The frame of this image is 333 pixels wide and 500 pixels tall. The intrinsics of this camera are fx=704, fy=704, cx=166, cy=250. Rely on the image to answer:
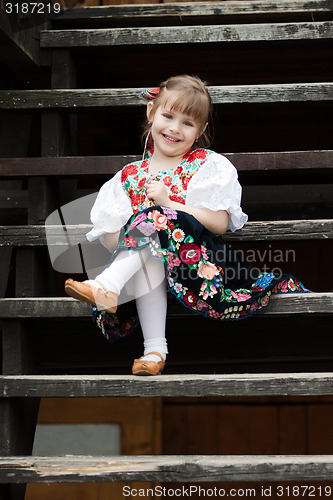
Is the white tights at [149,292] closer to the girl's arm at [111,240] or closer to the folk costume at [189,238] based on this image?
the folk costume at [189,238]

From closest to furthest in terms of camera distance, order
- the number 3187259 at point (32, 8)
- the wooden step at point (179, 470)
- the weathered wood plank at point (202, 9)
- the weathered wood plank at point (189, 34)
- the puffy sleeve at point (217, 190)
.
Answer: the wooden step at point (179, 470), the puffy sleeve at point (217, 190), the number 3187259 at point (32, 8), the weathered wood plank at point (189, 34), the weathered wood plank at point (202, 9)

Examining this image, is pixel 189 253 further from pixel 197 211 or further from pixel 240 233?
pixel 240 233

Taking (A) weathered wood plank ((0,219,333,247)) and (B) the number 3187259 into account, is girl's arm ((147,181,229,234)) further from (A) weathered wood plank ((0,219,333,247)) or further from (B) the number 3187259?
(B) the number 3187259

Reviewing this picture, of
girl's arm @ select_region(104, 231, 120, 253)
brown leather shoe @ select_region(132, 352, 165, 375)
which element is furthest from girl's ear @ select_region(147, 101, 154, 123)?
brown leather shoe @ select_region(132, 352, 165, 375)

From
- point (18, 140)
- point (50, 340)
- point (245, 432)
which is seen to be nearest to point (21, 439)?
point (50, 340)

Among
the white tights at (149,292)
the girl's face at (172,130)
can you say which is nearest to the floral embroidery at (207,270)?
the white tights at (149,292)

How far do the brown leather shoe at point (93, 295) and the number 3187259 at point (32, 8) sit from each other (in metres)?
1.03

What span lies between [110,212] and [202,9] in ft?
3.31

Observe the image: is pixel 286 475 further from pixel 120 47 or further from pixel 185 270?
pixel 120 47

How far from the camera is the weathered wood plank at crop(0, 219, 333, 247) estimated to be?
2061 mm

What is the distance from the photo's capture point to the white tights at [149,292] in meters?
1.86

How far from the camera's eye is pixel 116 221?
2070 millimetres

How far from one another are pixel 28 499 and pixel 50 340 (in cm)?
150

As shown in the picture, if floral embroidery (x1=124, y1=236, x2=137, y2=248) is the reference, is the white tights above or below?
below
